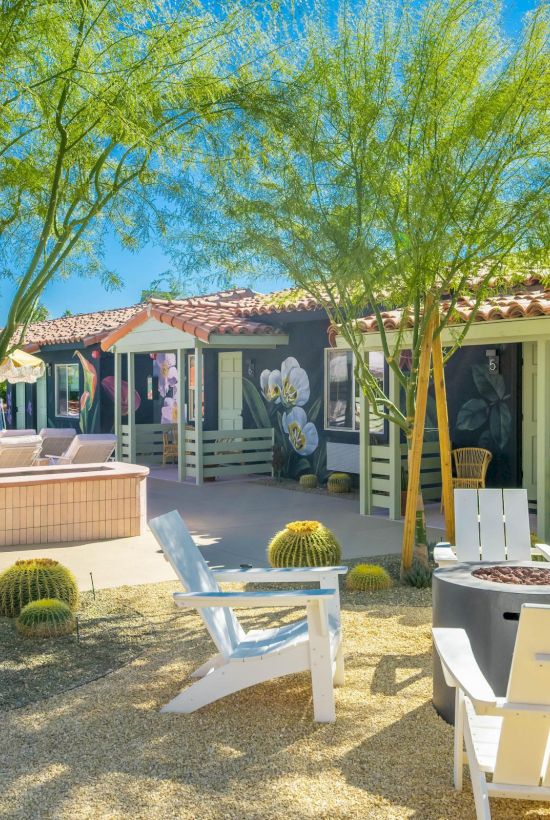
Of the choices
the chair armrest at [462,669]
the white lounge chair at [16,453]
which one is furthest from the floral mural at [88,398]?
the chair armrest at [462,669]

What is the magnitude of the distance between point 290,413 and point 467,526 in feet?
33.2

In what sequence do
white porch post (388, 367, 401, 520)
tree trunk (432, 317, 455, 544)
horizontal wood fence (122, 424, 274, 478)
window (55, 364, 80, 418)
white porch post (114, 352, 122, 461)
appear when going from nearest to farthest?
tree trunk (432, 317, 455, 544) < white porch post (388, 367, 401, 520) < horizontal wood fence (122, 424, 274, 478) < white porch post (114, 352, 122, 461) < window (55, 364, 80, 418)

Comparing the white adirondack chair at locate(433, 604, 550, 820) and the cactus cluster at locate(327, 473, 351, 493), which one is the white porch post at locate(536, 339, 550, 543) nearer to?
the cactus cluster at locate(327, 473, 351, 493)

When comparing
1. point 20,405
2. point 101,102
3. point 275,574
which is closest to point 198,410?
point 101,102

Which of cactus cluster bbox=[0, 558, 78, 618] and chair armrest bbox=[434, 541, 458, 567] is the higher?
chair armrest bbox=[434, 541, 458, 567]

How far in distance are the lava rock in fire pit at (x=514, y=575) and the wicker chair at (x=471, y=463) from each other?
659 centimetres

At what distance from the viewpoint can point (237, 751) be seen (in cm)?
384

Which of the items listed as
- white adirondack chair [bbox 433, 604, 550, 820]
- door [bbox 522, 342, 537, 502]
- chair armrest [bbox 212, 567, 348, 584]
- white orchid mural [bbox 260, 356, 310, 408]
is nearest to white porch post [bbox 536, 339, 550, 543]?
door [bbox 522, 342, 537, 502]

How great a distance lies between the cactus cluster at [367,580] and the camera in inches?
273

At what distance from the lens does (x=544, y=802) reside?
3385mm

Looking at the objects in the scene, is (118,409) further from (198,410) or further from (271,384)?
(271,384)

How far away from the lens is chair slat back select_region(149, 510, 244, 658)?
439cm

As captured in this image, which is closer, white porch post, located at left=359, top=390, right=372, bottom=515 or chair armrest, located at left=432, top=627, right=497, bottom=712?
chair armrest, located at left=432, top=627, right=497, bottom=712

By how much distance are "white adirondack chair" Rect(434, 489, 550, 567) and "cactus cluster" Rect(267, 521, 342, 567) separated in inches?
74.1
